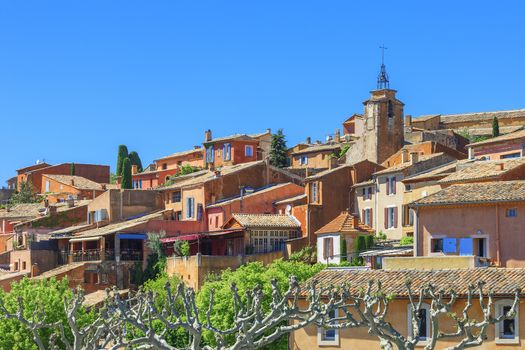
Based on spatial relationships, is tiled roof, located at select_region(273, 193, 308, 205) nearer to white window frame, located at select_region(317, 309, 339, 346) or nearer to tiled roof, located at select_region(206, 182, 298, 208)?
tiled roof, located at select_region(206, 182, 298, 208)

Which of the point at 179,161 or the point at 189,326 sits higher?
the point at 179,161

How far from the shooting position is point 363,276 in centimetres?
4781

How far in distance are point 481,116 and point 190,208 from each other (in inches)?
2119

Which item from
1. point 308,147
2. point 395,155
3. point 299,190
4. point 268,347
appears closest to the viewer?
point 268,347

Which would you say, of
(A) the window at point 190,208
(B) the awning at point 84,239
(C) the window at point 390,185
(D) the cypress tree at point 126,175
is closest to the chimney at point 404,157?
(C) the window at point 390,185

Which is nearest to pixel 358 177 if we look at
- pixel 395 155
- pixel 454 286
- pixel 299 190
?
pixel 299 190

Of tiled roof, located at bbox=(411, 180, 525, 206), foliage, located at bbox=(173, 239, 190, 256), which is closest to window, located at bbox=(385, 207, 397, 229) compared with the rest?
foliage, located at bbox=(173, 239, 190, 256)

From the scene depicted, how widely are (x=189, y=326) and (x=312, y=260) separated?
5192cm

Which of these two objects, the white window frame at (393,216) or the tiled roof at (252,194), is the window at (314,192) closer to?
the tiled roof at (252,194)

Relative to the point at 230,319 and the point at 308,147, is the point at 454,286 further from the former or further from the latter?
the point at 308,147

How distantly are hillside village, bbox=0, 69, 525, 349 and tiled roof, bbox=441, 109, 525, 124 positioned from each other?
15798 millimetres

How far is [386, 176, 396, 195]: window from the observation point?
3307 inches

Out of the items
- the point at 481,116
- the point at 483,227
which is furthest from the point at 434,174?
the point at 481,116

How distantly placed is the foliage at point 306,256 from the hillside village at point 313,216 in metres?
0.24
